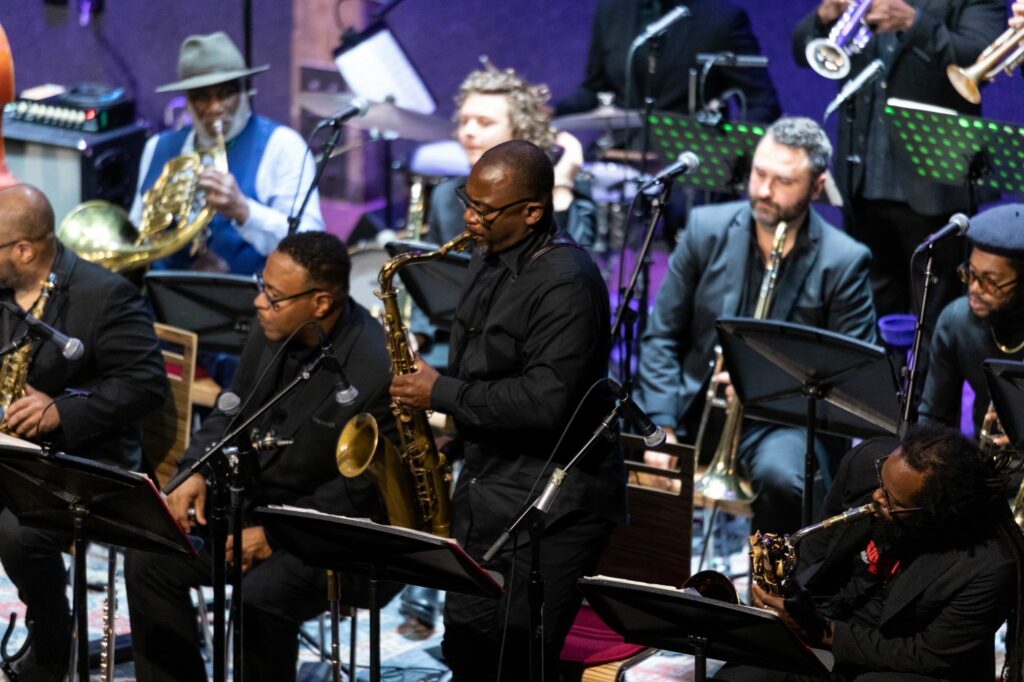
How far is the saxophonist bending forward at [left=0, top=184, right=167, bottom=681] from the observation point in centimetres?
525

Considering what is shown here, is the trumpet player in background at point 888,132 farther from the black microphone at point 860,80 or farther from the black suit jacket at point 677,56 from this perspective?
the black suit jacket at point 677,56

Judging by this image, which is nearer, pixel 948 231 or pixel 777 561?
pixel 777 561

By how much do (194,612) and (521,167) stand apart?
186 cm

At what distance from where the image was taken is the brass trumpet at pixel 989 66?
600 centimetres

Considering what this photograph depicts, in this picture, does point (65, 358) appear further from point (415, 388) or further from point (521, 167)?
point (521, 167)

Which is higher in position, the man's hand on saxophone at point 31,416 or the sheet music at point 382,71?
the sheet music at point 382,71

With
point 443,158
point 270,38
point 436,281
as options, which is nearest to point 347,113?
point 436,281

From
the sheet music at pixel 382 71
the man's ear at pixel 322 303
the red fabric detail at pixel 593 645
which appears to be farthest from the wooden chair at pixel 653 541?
the sheet music at pixel 382 71

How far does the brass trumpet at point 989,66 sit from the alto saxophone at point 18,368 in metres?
3.76

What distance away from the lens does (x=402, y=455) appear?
4711mm

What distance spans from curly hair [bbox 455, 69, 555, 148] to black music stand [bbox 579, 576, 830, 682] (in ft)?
10.2

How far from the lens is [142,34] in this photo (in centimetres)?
962

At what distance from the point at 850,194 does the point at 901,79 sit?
22.4 inches

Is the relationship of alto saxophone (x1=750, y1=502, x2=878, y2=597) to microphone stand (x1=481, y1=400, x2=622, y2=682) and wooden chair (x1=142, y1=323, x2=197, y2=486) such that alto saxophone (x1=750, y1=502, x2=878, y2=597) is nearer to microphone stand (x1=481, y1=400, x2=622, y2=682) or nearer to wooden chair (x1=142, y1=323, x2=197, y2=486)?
microphone stand (x1=481, y1=400, x2=622, y2=682)
